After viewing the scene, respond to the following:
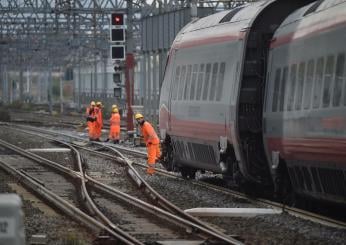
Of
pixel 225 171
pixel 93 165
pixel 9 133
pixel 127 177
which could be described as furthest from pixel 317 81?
pixel 9 133

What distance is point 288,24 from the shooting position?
Result: 594 inches

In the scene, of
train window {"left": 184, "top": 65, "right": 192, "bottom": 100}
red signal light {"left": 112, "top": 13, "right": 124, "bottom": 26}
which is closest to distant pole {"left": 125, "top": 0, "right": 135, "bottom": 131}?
red signal light {"left": 112, "top": 13, "right": 124, "bottom": 26}

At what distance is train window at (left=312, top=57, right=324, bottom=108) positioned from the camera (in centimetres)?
1307

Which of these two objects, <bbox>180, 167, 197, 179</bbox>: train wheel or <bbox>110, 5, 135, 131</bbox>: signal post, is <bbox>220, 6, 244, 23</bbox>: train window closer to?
<bbox>180, 167, 197, 179</bbox>: train wheel

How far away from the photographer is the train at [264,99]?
499 inches

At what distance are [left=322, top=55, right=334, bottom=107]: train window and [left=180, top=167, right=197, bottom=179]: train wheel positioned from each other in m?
8.44

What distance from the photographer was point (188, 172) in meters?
21.1

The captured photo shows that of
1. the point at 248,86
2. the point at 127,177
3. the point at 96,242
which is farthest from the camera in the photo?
the point at 127,177

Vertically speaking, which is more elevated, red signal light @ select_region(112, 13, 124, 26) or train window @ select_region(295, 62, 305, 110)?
red signal light @ select_region(112, 13, 124, 26)

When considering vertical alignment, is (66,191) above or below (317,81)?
below

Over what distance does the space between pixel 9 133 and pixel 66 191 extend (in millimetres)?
24649

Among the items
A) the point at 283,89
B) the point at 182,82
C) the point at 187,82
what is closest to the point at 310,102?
the point at 283,89

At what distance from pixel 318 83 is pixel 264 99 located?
2.68 metres

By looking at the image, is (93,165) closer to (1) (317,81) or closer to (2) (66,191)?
(2) (66,191)
